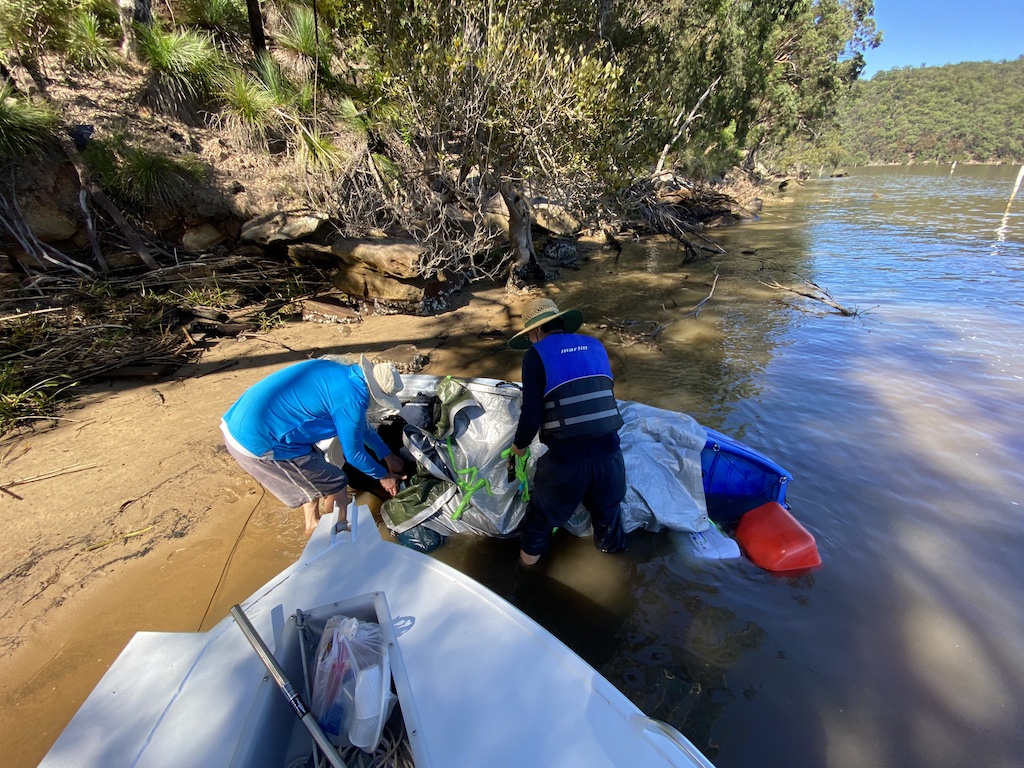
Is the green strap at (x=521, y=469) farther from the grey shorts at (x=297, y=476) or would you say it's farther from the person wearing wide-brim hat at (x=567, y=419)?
the grey shorts at (x=297, y=476)

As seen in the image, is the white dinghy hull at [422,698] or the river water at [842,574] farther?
the river water at [842,574]

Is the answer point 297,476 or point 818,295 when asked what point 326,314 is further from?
point 818,295

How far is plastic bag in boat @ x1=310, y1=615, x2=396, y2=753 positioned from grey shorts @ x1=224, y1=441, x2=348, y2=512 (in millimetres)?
1405

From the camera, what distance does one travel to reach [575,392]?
2518 millimetres

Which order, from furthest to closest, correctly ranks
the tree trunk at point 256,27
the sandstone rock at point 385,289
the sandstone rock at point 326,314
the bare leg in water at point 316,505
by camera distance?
the tree trunk at point 256,27, the sandstone rock at point 385,289, the sandstone rock at point 326,314, the bare leg in water at point 316,505

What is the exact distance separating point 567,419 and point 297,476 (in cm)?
170

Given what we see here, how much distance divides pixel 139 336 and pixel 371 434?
5.03 meters

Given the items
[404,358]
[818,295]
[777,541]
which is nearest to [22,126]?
[404,358]

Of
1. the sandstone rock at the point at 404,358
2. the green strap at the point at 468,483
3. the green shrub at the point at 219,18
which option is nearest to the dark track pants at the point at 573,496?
the green strap at the point at 468,483

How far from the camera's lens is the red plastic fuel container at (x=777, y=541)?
2.87m

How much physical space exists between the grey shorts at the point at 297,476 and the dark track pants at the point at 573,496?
1.31 metres

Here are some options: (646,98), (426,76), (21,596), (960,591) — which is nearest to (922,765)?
(960,591)

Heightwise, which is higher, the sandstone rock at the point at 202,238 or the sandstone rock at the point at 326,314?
the sandstone rock at the point at 202,238

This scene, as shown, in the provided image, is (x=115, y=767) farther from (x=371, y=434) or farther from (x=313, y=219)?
(x=313, y=219)
